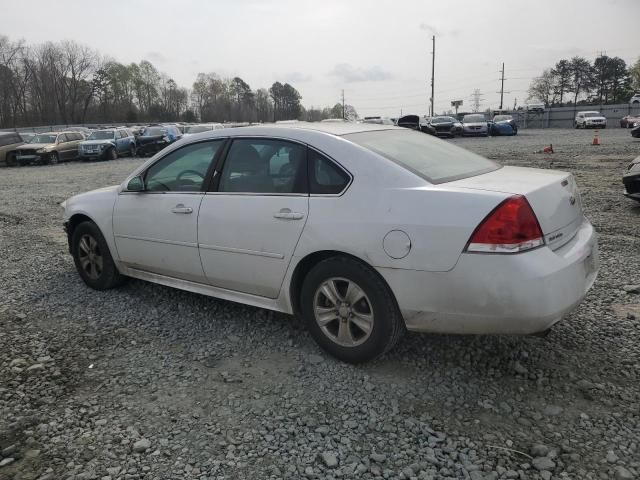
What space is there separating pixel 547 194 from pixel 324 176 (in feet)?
4.43

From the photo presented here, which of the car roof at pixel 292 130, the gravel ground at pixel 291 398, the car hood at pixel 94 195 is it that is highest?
the car roof at pixel 292 130

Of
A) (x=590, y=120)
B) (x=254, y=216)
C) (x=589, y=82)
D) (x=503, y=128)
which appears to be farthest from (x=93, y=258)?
(x=589, y=82)

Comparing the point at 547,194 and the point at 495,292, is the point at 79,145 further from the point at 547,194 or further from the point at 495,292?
the point at 495,292

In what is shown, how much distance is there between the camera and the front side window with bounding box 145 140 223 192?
13.3 ft

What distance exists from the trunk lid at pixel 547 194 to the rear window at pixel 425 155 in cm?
14

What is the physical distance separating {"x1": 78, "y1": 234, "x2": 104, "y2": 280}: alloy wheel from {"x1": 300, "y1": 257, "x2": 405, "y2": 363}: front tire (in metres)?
2.49

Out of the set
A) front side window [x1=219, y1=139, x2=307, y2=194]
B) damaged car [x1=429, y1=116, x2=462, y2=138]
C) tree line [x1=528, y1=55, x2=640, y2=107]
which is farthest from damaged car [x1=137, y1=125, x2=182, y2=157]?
tree line [x1=528, y1=55, x2=640, y2=107]

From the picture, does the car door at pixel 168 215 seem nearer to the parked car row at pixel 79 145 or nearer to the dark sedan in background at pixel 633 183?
the dark sedan in background at pixel 633 183

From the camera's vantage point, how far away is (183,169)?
423 cm

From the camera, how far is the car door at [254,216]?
3.45 meters

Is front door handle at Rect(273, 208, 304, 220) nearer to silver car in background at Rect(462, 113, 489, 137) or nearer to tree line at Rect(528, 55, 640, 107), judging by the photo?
silver car in background at Rect(462, 113, 489, 137)

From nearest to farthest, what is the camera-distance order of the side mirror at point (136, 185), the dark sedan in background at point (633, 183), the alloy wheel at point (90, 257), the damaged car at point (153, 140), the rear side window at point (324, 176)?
the rear side window at point (324, 176) < the side mirror at point (136, 185) < the alloy wheel at point (90, 257) < the dark sedan in background at point (633, 183) < the damaged car at point (153, 140)

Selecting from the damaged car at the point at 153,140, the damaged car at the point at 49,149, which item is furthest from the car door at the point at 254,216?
the damaged car at the point at 153,140

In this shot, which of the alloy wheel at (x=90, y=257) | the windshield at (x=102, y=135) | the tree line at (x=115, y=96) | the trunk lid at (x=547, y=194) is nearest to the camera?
the trunk lid at (x=547, y=194)
